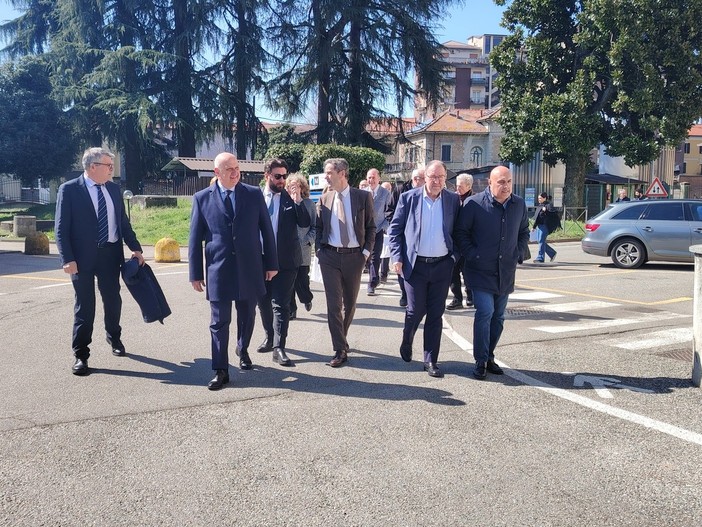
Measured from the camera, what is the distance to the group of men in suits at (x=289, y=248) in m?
5.42

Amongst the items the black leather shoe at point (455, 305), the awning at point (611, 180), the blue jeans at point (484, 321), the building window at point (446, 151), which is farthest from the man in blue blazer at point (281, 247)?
the building window at point (446, 151)

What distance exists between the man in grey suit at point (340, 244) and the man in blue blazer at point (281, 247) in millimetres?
328

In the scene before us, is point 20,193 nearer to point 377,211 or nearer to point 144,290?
point 377,211

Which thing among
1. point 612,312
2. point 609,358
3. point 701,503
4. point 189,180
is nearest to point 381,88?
point 189,180

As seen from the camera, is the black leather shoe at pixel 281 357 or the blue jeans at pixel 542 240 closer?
the black leather shoe at pixel 281 357

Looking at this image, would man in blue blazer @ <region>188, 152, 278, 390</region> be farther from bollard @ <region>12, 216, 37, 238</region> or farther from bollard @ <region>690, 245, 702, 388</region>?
bollard @ <region>12, 216, 37, 238</region>

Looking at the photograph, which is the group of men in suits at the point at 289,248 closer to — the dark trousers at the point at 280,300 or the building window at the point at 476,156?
the dark trousers at the point at 280,300

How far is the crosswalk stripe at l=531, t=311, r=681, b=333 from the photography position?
7793 millimetres

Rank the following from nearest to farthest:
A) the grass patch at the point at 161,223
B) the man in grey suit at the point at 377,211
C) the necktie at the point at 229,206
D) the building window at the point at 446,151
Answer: the necktie at the point at 229,206
the man in grey suit at the point at 377,211
the grass patch at the point at 161,223
the building window at the point at 446,151

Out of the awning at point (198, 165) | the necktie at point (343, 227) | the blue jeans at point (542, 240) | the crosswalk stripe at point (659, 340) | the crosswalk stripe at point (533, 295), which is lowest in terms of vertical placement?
the crosswalk stripe at point (659, 340)

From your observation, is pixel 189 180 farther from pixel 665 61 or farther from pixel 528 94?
pixel 665 61

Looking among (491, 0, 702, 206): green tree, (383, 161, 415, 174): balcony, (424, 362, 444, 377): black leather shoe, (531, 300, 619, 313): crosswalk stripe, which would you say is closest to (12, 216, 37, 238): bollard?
(491, 0, 702, 206): green tree

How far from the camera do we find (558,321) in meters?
8.31

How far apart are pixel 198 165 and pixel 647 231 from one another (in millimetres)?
29186
